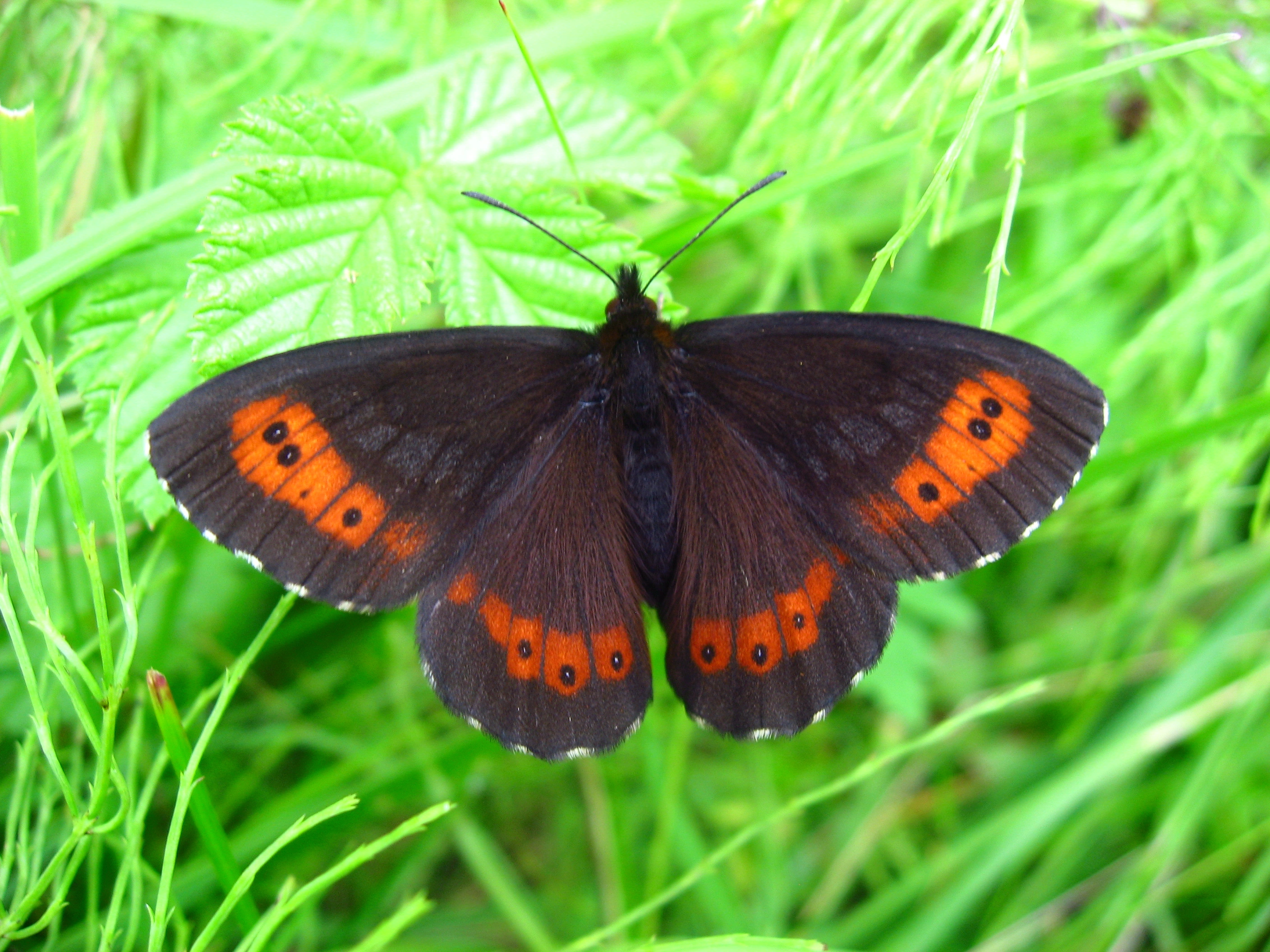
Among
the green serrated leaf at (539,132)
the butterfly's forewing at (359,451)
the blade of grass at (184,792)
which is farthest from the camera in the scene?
the green serrated leaf at (539,132)

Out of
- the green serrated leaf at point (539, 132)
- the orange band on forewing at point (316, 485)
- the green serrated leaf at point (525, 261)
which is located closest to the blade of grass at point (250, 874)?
the orange band on forewing at point (316, 485)

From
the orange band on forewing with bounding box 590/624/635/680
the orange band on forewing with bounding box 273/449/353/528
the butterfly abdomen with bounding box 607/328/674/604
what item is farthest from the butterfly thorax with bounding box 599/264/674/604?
the orange band on forewing with bounding box 273/449/353/528

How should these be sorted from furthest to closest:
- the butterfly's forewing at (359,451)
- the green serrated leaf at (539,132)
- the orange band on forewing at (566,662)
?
the green serrated leaf at (539,132), the orange band on forewing at (566,662), the butterfly's forewing at (359,451)

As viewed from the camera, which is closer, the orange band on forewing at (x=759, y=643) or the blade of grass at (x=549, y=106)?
the blade of grass at (x=549, y=106)

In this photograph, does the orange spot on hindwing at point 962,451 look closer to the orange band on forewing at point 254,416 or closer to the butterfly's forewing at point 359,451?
the butterfly's forewing at point 359,451

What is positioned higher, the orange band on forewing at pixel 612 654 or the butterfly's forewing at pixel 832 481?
the butterfly's forewing at pixel 832 481

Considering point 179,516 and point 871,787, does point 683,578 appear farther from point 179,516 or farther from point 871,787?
point 871,787

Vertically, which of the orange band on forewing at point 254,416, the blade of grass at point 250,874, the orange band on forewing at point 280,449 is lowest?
the blade of grass at point 250,874
